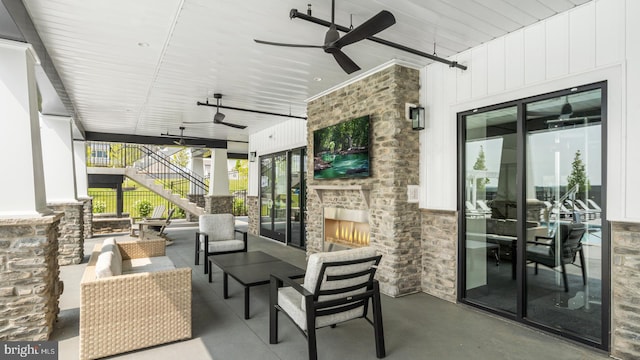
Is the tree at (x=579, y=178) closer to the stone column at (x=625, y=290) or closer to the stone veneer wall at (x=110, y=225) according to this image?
the stone column at (x=625, y=290)

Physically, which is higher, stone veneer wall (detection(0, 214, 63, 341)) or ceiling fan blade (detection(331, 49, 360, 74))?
ceiling fan blade (detection(331, 49, 360, 74))

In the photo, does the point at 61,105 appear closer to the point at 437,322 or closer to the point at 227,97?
the point at 227,97

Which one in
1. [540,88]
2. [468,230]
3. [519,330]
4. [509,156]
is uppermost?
[540,88]

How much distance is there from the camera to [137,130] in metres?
10.4

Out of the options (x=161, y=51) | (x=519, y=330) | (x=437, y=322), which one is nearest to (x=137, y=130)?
(x=161, y=51)

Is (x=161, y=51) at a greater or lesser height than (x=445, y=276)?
greater

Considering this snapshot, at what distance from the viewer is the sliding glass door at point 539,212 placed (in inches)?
135

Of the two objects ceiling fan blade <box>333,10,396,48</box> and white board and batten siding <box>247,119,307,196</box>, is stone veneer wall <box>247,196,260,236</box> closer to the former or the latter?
white board and batten siding <box>247,119,307,196</box>

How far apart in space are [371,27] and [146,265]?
425 cm

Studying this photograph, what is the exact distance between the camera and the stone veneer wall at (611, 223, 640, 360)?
9.87 ft

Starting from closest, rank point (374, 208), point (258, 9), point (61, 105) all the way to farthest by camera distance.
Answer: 1. point (258, 9)
2. point (374, 208)
3. point (61, 105)

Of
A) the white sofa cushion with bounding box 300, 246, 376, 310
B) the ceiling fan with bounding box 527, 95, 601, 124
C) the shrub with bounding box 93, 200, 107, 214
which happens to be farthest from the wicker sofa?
the shrub with bounding box 93, 200, 107, 214

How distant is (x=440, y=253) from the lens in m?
4.84

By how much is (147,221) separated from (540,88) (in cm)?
968
